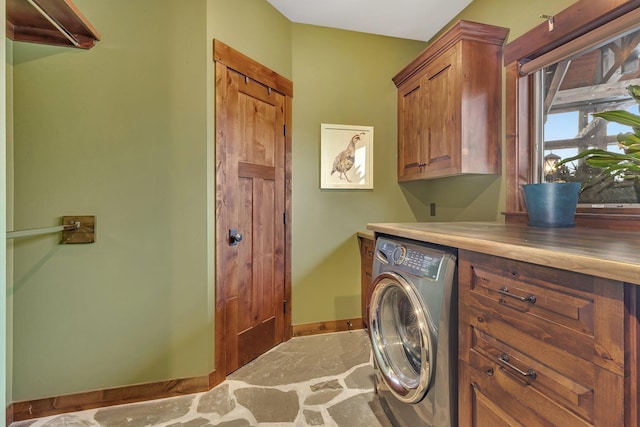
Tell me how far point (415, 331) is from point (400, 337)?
0.52ft

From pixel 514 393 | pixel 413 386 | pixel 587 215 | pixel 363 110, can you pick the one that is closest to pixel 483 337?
pixel 514 393

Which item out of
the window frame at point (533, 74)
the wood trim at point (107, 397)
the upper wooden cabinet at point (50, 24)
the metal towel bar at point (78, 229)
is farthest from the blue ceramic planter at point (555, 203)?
the metal towel bar at point (78, 229)

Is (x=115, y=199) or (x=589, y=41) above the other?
(x=589, y=41)

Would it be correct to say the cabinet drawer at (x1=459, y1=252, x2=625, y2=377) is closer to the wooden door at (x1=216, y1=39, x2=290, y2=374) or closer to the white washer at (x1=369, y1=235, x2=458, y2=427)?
the white washer at (x1=369, y1=235, x2=458, y2=427)

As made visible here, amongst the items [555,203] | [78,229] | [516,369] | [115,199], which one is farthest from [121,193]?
[555,203]

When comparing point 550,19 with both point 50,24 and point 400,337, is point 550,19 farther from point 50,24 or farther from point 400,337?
point 50,24

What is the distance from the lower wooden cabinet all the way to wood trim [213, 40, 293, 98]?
1477mm

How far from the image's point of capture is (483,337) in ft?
3.20

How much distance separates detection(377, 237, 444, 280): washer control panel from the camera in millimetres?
1148

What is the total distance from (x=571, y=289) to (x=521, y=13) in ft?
6.50

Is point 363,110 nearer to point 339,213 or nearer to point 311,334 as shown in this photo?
point 339,213

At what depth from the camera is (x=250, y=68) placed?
83.4 inches

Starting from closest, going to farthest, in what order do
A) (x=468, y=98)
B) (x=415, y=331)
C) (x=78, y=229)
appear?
(x=415, y=331) → (x=78, y=229) → (x=468, y=98)

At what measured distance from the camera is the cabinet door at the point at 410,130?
2420 mm
